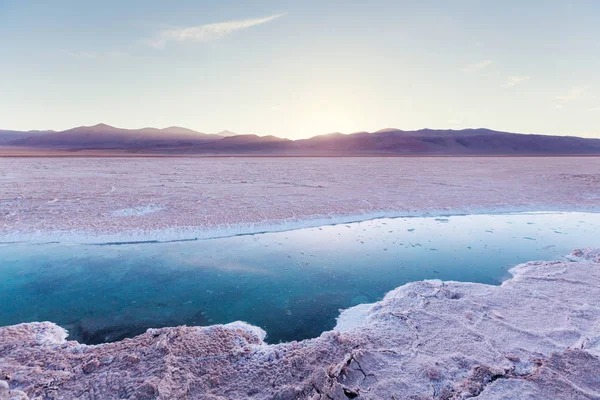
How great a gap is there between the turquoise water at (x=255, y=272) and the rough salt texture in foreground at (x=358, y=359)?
43 centimetres

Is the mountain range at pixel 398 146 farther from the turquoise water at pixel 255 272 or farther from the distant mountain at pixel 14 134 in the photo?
Answer: the distant mountain at pixel 14 134

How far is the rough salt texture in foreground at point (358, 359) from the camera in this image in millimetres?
2582

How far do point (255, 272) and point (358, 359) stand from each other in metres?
2.68

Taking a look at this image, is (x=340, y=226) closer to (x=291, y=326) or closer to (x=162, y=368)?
(x=291, y=326)

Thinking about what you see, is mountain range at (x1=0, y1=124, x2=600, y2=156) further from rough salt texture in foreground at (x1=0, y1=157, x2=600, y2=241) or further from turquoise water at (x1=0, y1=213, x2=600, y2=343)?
turquoise water at (x1=0, y1=213, x2=600, y2=343)

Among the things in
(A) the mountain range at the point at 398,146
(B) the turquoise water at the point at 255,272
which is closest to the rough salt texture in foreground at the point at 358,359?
(B) the turquoise water at the point at 255,272

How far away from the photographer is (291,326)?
150 inches

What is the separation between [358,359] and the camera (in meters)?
2.92

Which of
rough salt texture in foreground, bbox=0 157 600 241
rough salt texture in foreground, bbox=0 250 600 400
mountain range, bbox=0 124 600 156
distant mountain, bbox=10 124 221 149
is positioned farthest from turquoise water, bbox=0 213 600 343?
distant mountain, bbox=10 124 221 149

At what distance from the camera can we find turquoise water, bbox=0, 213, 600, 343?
4.01 m

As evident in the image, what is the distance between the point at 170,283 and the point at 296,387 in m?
2.97

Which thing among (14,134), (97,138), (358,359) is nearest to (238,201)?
(358,359)

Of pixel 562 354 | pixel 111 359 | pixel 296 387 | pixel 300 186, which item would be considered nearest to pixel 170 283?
pixel 111 359

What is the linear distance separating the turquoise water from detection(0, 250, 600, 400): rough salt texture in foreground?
0.43 meters
